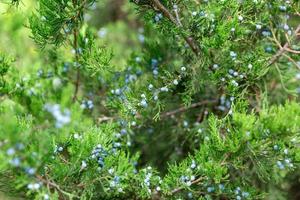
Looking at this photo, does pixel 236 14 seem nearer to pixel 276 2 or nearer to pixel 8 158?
pixel 276 2

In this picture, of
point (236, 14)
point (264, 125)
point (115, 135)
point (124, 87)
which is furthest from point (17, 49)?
point (264, 125)

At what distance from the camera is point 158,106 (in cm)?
138

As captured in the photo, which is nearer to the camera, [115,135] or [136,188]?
[136,188]

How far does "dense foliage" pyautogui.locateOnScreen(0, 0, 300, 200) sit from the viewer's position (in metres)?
1.07

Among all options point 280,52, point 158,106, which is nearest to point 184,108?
point 158,106

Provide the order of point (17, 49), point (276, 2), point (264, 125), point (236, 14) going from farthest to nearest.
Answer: point (17, 49) → point (276, 2) → point (236, 14) → point (264, 125)

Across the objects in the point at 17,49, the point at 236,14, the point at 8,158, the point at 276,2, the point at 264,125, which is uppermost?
the point at 17,49

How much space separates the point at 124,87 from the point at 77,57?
7.9 inches

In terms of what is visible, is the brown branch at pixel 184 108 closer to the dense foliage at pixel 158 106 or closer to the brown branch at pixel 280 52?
the dense foliage at pixel 158 106

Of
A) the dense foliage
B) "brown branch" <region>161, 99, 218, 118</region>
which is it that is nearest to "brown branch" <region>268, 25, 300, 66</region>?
the dense foliage

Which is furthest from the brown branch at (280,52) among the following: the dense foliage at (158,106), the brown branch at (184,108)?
the brown branch at (184,108)

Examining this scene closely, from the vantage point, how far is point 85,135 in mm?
1189

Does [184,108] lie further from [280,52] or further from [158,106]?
[280,52]

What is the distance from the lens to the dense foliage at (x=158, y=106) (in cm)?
107
